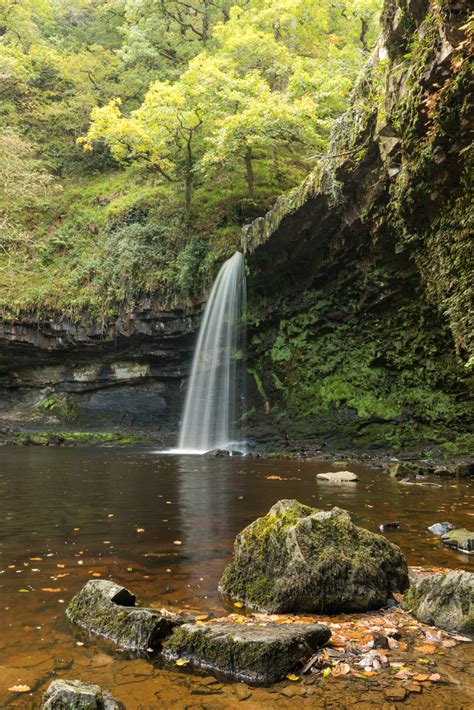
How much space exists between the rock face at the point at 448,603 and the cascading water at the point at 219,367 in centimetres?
1605

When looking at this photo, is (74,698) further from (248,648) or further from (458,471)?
(458,471)

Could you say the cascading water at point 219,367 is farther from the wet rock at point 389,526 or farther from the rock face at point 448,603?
the rock face at point 448,603

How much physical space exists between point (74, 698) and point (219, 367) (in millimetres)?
18775

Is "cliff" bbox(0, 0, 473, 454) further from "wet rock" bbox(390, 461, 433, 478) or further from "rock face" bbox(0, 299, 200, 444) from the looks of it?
"wet rock" bbox(390, 461, 433, 478)

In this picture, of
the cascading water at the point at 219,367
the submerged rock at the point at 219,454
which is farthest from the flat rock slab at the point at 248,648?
the cascading water at the point at 219,367

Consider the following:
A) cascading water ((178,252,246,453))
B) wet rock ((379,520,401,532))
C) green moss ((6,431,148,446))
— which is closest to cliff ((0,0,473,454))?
cascading water ((178,252,246,453))

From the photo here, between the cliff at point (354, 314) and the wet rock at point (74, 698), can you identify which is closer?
the wet rock at point (74, 698)

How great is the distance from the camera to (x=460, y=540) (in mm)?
5027

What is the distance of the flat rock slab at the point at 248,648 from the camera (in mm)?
2572

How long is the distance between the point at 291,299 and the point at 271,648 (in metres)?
16.2

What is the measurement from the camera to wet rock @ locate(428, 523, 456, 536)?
563cm

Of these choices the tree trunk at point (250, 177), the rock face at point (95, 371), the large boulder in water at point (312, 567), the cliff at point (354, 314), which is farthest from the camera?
the rock face at point (95, 371)

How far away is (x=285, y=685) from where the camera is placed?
2498 mm

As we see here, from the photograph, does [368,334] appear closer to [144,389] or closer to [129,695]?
[144,389]
